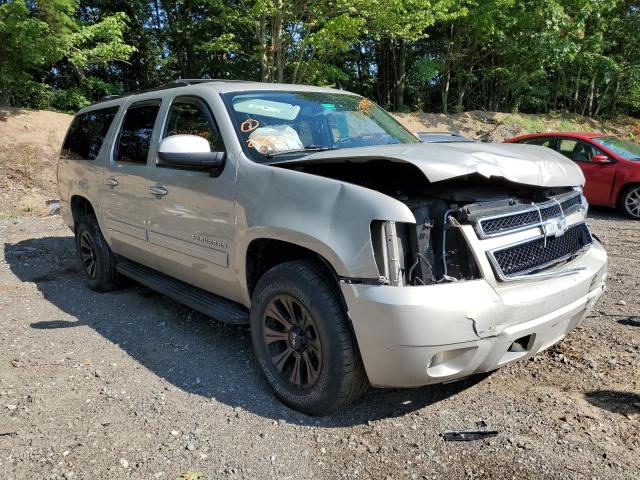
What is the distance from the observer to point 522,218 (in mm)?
2953

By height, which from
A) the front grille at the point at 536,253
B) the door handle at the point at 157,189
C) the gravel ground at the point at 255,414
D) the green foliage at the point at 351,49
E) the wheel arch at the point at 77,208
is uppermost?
the green foliage at the point at 351,49

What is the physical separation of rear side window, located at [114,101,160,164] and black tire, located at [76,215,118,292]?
1.04 m

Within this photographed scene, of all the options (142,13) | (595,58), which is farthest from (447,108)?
(142,13)

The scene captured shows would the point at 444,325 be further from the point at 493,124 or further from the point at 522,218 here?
the point at 493,124

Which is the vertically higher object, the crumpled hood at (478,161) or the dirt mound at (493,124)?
the crumpled hood at (478,161)

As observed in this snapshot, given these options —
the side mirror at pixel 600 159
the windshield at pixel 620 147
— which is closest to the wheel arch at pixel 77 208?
the side mirror at pixel 600 159

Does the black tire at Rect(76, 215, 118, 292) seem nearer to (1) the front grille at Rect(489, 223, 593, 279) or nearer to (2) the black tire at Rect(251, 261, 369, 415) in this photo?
A: (2) the black tire at Rect(251, 261, 369, 415)

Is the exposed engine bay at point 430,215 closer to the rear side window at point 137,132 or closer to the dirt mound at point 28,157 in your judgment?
the rear side window at point 137,132

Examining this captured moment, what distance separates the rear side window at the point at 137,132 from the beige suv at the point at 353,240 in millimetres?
131

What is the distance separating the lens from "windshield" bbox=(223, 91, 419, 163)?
356cm

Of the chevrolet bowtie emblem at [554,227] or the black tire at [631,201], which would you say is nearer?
Answer: the chevrolet bowtie emblem at [554,227]

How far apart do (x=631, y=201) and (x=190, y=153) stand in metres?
8.43

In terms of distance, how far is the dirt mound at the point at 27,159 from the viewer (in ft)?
36.0

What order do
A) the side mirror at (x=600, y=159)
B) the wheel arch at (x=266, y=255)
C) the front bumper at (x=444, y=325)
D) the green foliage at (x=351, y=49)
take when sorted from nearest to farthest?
the front bumper at (x=444, y=325) < the wheel arch at (x=266, y=255) < the side mirror at (x=600, y=159) < the green foliage at (x=351, y=49)
